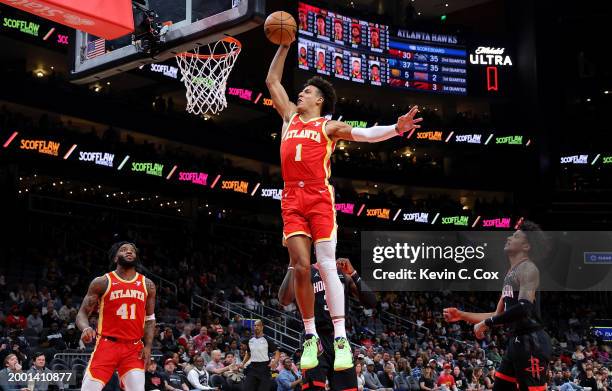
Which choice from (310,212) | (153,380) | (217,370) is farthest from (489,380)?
(310,212)

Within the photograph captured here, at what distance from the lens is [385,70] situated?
3669 centimetres

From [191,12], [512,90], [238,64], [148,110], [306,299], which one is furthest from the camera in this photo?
[512,90]

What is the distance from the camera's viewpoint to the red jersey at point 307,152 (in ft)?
21.7

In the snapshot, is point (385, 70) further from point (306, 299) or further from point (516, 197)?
point (306, 299)

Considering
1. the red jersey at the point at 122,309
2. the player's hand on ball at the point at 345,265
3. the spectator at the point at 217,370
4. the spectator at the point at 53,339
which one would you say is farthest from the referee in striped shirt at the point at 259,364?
the player's hand on ball at the point at 345,265

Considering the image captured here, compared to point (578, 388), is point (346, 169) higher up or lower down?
higher up

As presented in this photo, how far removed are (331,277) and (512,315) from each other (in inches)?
83.3

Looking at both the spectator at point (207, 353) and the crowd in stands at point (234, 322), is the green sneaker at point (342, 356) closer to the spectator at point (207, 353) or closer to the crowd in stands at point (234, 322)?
the crowd in stands at point (234, 322)

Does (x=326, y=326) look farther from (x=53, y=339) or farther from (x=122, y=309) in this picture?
(x=53, y=339)

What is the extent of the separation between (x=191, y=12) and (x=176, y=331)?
12.1 m

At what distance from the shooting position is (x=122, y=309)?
29.6 ft

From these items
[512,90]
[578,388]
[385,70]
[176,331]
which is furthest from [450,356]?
[512,90]

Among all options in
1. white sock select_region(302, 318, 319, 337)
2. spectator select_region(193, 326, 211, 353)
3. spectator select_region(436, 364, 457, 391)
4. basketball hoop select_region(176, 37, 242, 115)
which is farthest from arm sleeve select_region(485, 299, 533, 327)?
spectator select_region(436, 364, 457, 391)

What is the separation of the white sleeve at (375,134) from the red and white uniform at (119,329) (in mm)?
3884
